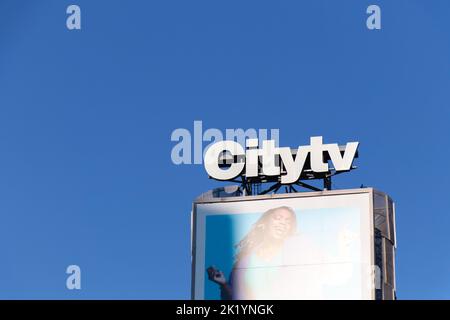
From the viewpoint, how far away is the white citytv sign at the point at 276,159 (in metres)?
84.8

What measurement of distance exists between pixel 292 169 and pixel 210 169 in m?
6.92

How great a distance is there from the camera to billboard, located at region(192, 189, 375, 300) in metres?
80.6

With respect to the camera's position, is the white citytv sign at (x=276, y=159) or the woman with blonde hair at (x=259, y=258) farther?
the white citytv sign at (x=276, y=159)

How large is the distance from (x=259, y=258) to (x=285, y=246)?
214cm

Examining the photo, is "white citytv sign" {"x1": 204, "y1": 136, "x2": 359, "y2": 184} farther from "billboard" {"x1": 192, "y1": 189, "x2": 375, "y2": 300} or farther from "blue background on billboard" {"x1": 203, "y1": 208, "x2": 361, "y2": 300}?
"blue background on billboard" {"x1": 203, "y1": 208, "x2": 361, "y2": 300}

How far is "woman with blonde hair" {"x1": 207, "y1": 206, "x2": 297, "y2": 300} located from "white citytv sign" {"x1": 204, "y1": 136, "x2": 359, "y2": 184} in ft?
10.9

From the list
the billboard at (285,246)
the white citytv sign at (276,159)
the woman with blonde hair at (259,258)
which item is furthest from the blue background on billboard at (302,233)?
the white citytv sign at (276,159)

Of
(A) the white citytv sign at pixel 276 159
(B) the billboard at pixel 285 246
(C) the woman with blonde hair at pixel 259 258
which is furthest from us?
(A) the white citytv sign at pixel 276 159

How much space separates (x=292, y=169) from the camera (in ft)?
280

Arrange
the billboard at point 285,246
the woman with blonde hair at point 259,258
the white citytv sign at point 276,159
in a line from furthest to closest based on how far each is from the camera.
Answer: the white citytv sign at point 276,159 < the woman with blonde hair at point 259,258 < the billboard at point 285,246

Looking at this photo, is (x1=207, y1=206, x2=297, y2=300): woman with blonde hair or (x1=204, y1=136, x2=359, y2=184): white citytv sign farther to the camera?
(x1=204, y1=136, x2=359, y2=184): white citytv sign

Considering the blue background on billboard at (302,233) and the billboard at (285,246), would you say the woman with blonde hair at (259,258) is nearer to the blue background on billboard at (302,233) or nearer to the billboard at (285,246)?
the billboard at (285,246)

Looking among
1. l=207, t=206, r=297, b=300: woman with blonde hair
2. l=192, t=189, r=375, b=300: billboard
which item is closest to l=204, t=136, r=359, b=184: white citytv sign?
l=192, t=189, r=375, b=300: billboard
